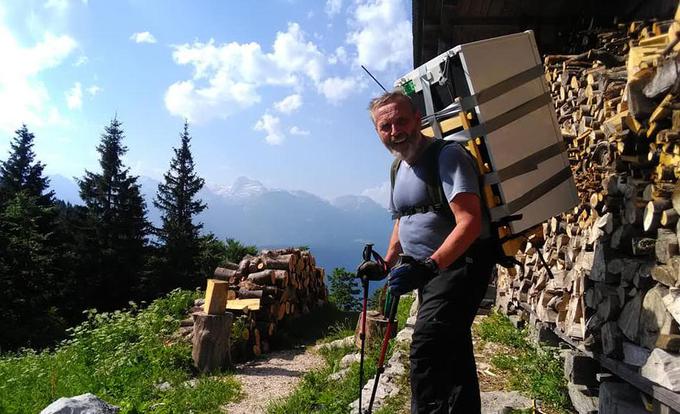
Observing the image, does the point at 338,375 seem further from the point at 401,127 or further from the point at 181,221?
the point at 181,221

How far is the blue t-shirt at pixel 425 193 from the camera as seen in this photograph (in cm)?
268

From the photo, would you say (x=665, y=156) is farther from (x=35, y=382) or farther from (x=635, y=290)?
(x=35, y=382)

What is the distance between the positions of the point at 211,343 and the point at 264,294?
8.39ft

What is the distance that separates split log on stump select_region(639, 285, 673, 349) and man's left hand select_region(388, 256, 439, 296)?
1.33 metres

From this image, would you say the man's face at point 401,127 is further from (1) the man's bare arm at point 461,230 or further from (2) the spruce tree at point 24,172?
(2) the spruce tree at point 24,172

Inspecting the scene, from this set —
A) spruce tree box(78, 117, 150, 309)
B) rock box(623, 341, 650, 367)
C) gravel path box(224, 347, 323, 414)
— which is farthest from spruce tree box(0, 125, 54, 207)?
rock box(623, 341, 650, 367)

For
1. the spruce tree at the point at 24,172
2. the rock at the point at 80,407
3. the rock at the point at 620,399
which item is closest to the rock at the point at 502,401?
the rock at the point at 620,399

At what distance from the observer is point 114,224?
31.1m

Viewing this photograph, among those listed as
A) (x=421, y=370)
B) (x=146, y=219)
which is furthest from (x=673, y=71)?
(x=146, y=219)

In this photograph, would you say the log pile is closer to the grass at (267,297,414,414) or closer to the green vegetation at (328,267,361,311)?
the grass at (267,297,414,414)

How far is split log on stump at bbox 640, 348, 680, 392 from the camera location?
2453 millimetres

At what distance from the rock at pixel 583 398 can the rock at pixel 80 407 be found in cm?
389

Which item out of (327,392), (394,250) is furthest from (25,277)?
(394,250)

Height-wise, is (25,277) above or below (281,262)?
above
